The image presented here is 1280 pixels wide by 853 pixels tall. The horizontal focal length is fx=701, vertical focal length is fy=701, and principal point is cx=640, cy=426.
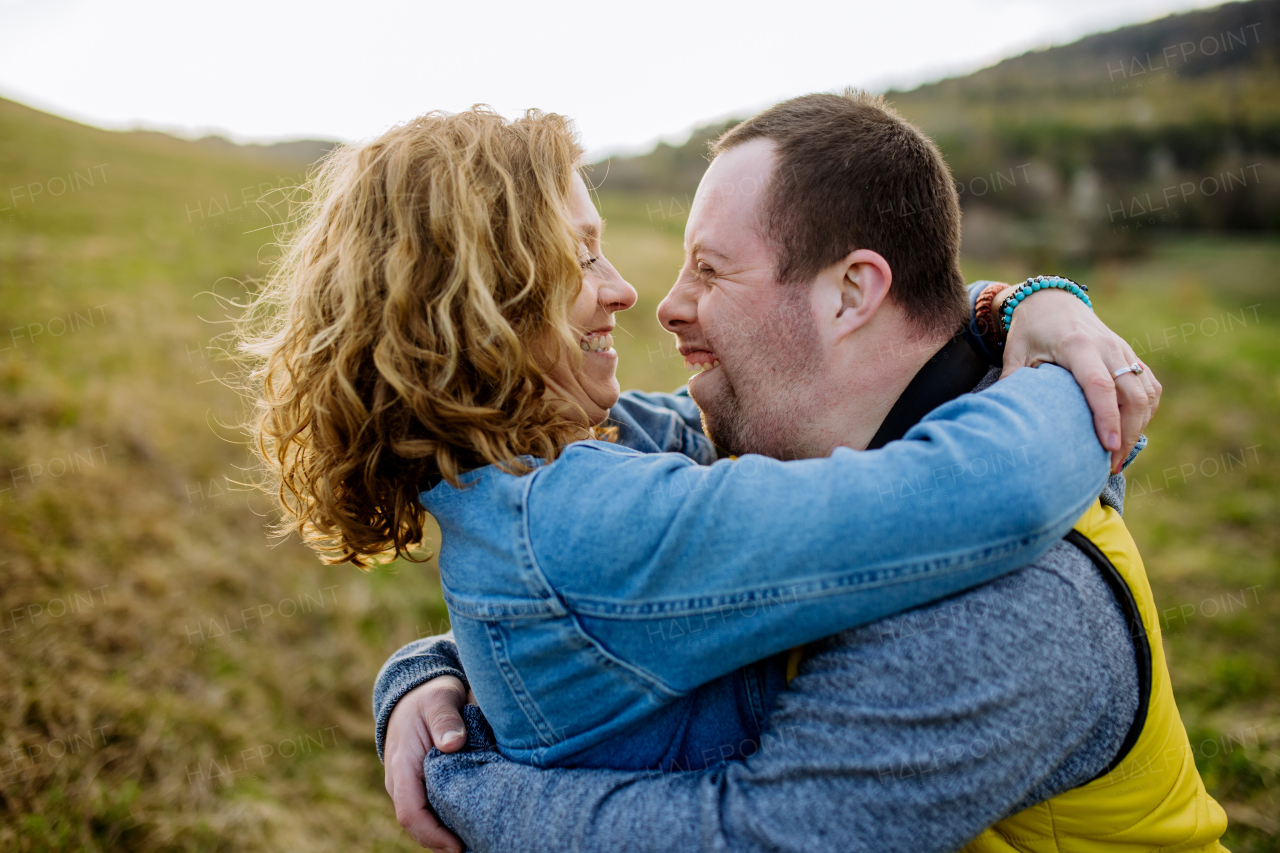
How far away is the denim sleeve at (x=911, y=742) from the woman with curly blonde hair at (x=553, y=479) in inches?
4.3

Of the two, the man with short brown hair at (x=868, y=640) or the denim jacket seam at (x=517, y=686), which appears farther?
the denim jacket seam at (x=517, y=686)

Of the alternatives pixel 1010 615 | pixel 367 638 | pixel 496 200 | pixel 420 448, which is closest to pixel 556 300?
pixel 496 200

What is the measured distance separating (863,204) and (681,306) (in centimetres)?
59

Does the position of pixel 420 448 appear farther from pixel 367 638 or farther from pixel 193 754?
pixel 367 638

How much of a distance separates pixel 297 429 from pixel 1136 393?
6.47ft

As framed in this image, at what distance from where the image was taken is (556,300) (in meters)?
1.76

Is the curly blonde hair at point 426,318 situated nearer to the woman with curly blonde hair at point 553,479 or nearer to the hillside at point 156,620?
the woman with curly blonde hair at point 553,479

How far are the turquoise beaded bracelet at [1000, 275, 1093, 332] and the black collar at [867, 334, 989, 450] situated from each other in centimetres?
15

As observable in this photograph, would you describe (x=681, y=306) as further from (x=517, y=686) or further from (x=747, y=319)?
(x=517, y=686)

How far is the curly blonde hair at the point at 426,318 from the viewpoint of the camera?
160 cm

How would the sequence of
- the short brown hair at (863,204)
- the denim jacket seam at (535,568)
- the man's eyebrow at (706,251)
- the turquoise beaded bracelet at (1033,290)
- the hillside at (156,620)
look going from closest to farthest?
the denim jacket seam at (535,568) < the turquoise beaded bracelet at (1033,290) < the short brown hair at (863,204) < the man's eyebrow at (706,251) < the hillside at (156,620)

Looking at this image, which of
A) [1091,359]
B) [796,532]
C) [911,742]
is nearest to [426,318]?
[796,532]

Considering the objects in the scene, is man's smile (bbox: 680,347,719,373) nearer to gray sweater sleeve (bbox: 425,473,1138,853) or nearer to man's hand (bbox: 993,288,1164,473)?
man's hand (bbox: 993,288,1164,473)

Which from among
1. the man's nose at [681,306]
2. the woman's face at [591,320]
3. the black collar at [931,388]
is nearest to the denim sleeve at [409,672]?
the woman's face at [591,320]
